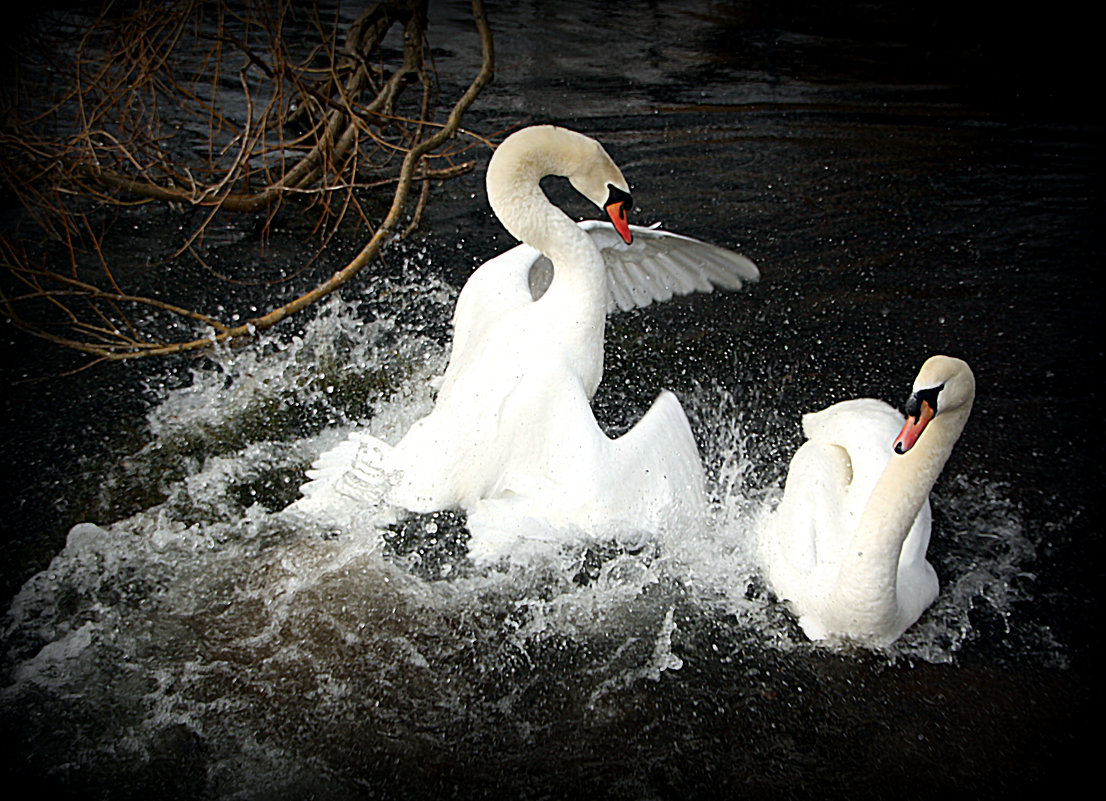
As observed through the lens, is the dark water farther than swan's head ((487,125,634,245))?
No

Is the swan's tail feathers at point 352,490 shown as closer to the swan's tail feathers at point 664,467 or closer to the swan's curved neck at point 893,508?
the swan's tail feathers at point 664,467

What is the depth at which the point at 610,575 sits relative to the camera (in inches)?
145

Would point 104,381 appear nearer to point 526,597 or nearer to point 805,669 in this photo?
point 526,597

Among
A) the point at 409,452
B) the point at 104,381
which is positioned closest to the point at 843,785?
the point at 409,452

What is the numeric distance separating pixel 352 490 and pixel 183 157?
16.0 feet

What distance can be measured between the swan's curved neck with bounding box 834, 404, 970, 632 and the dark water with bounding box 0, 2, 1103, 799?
0.45 meters

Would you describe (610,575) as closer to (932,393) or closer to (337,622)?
(337,622)

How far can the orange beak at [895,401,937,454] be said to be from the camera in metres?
2.75

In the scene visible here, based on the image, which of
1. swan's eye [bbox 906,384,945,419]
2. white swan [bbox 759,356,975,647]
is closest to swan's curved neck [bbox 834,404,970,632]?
white swan [bbox 759,356,975,647]

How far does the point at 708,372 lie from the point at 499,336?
1.70 metres

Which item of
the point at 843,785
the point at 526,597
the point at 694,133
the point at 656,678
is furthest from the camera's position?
the point at 694,133

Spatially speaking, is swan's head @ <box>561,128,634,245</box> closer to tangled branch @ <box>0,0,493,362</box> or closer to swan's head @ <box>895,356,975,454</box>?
tangled branch @ <box>0,0,493,362</box>

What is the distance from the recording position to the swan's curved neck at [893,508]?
2982 millimetres

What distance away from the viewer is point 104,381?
16.1 feet
